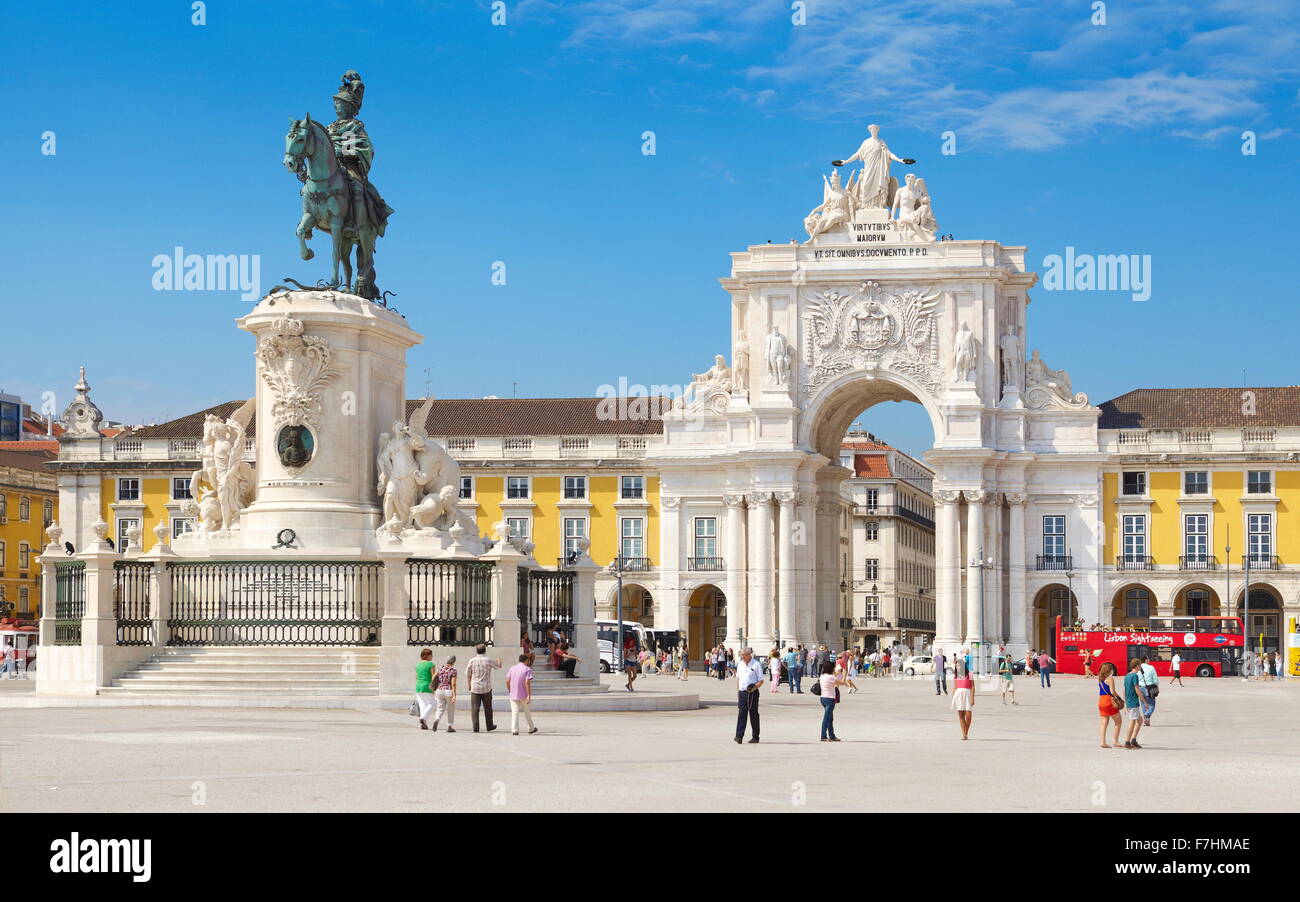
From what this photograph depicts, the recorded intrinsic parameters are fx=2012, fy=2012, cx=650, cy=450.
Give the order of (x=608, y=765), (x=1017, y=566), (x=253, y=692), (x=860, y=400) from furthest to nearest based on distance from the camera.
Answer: (x=860, y=400) < (x=1017, y=566) < (x=253, y=692) < (x=608, y=765)

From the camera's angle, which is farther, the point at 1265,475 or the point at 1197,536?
the point at 1197,536

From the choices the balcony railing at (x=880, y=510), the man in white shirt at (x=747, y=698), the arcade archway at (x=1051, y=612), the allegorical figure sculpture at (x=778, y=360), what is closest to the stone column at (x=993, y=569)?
the arcade archway at (x=1051, y=612)

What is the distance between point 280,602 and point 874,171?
55.7m

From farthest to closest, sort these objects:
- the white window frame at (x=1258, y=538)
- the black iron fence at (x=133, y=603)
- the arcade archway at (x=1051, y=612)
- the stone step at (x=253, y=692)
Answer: the arcade archway at (x=1051, y=612) < the white window frame at (x=1258, y=538) < the black iron fence at (x=133, y=603) < the stone step at (x=253, y=692)

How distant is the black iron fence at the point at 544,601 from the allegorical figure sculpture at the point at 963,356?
4693 cm

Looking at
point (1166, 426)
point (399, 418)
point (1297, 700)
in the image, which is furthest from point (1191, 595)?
point (399, 418)

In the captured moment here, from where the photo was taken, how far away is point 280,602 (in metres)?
30.4

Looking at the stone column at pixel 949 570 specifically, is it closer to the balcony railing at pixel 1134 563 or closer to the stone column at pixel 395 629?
the balcony railing at pixel 1134 563

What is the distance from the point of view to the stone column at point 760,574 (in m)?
80.0

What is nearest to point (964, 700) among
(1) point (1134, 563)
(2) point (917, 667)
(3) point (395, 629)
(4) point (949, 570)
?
(3) point (395, 629)

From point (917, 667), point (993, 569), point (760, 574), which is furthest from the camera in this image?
point (760, 574)

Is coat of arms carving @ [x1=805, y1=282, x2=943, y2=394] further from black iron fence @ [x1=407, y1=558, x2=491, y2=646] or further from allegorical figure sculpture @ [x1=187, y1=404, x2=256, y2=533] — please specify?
black iron fence @ [x1=407, y1=558, x2=491, y2=646]

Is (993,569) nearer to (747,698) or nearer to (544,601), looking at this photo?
(544,601)
